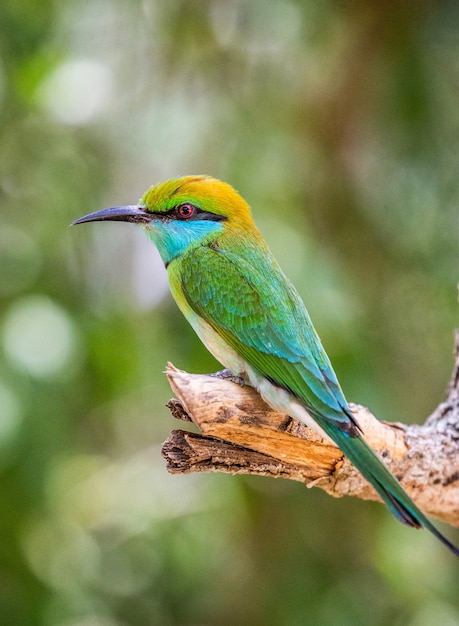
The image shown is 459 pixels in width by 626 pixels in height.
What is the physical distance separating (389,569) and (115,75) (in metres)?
2.39

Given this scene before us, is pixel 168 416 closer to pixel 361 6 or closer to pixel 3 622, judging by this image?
pixel 3 622

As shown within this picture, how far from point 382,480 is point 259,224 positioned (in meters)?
1.81

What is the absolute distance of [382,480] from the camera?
2.16 m

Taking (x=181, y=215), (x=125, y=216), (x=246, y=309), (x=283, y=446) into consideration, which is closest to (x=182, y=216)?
(x=181, y=215)

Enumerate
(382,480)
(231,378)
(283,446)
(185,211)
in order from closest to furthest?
(382,480) → (283,446) → (231,378) → (185,211)

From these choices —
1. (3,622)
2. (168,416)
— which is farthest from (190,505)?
(3,622)

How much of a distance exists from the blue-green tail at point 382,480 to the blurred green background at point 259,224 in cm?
115

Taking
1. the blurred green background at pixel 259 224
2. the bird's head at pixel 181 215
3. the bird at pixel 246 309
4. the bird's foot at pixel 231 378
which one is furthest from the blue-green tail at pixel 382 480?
the blurred green background at pixel 259 224

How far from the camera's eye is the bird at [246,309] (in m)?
2.26

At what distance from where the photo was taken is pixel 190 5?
393 cm

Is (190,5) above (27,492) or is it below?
above

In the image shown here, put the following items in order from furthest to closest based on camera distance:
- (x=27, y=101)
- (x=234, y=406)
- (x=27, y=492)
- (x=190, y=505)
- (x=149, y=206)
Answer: (x=190, y=505), (x=27, y=101), (x=27, y=492), (x=149, y=206), (x=234, y=406)

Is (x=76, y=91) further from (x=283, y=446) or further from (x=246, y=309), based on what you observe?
(x=283, y=446)

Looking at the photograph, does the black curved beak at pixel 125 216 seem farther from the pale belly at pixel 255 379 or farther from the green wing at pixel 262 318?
the pale belly at pixel 255 379
